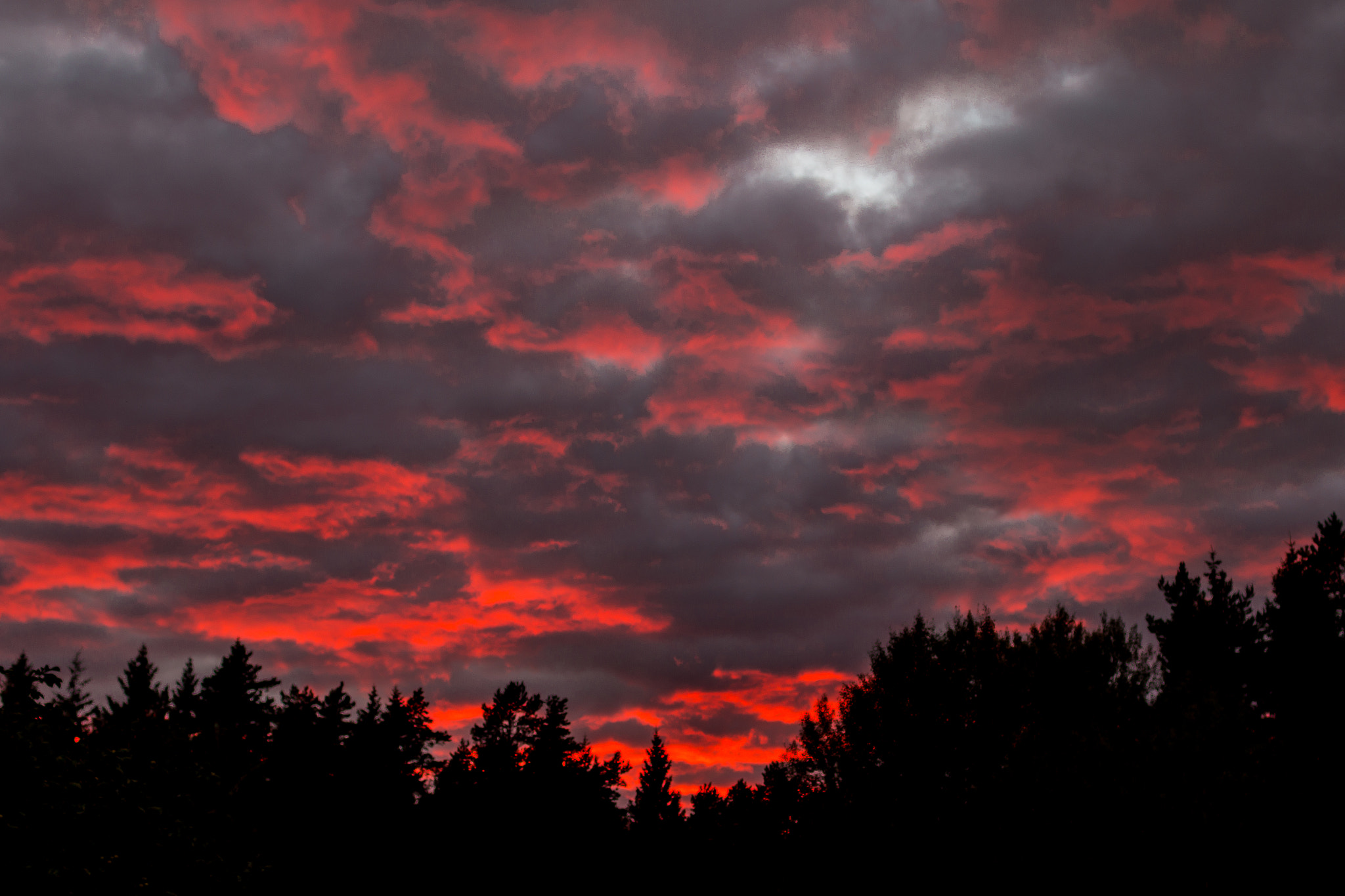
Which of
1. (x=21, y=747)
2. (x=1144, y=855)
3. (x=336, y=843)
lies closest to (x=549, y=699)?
(x=336, y=843)

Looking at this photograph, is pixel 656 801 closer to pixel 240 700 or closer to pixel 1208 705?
pixel 240 700

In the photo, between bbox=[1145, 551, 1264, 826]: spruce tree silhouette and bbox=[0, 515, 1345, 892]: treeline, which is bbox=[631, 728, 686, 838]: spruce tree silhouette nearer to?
bbox=[0, 515, 1345, 892]: treeline

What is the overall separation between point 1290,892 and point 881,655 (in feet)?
164

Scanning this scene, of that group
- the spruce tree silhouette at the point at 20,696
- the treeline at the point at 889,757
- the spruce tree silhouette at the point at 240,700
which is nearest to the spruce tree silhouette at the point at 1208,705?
the treeline at the point at 889,757

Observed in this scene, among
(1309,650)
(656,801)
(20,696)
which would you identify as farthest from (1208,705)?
(656,801)

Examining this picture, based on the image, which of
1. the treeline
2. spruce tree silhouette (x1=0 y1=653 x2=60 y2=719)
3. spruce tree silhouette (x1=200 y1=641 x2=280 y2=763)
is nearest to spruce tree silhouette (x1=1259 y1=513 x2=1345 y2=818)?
the treeline

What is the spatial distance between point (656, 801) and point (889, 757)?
28.7m

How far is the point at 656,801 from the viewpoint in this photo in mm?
99375

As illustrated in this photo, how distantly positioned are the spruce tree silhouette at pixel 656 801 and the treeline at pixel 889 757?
0.84ft

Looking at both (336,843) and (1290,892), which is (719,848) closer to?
(336,843)

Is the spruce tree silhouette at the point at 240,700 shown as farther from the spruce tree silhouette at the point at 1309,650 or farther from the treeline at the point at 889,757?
the spruce tree silhouette at the point at 1309,650

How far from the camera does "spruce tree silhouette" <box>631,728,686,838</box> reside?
319ft

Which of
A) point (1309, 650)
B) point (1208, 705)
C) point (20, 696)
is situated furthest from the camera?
point (1309, 650)

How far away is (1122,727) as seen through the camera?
190 ft
